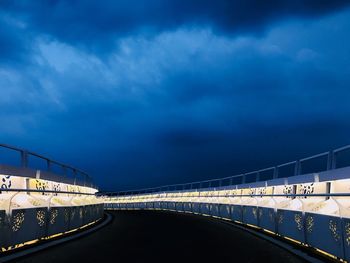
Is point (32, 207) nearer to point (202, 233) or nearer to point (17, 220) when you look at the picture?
point (17, 220)

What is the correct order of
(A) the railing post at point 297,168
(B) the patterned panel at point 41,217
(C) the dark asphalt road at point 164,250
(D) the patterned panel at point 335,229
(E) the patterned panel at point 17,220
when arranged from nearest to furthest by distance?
(D) the patterned panel at point 335,229, (C) the dark asphalt road at point 164,250, (E) the patterned panel at point 17,220, (B) the patterned panel at point 41,217, (A) the railing post at point 297,168

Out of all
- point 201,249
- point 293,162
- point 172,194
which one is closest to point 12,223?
point 201,249

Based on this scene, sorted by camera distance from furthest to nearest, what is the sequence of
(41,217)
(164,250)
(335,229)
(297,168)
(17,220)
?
(297,168)
(41,217)
(164,250)
(17,220)
(335,229)

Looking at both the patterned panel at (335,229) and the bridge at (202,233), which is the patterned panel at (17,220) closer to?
the bridge at (202,233)

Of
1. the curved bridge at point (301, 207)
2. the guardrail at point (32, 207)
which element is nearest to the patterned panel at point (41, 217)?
the guardrail at point (32, 207)

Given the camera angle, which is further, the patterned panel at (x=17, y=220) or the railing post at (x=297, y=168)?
the railing post at (x=297, y=168)

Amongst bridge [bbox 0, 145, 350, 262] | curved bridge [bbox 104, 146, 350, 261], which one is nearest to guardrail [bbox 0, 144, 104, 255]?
bridge [bbox 0, 145, 350, 262]

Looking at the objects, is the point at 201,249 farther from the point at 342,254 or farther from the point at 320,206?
the point at 342,254

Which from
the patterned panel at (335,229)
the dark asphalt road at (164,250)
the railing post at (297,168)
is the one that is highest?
the railing post at (297,168)

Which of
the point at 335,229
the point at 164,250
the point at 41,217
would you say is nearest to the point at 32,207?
the point at 41,217

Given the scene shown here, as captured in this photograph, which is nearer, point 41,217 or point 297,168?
point 41,217

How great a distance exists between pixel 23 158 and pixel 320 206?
24.5 feet

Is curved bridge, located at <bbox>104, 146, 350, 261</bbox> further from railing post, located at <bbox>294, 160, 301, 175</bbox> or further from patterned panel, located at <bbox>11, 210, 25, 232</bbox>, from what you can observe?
patterned panel, located at <bbox>11, 210, 25, 232</bbox>

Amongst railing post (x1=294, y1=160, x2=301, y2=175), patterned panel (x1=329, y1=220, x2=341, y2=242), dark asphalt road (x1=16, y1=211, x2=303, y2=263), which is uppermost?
railing post (x1=294, y1=160, x2=301, y2=175)
